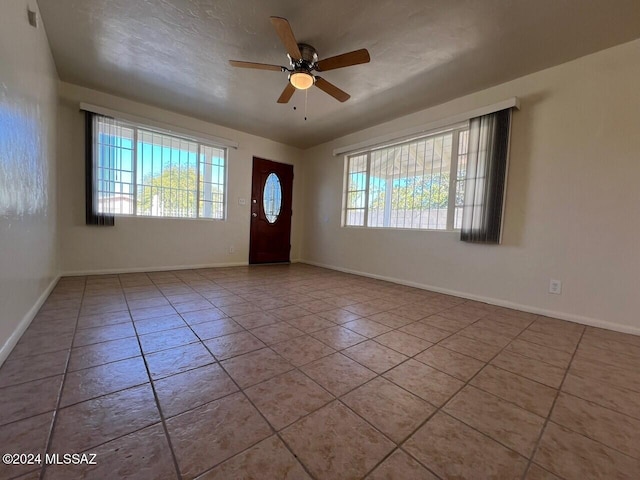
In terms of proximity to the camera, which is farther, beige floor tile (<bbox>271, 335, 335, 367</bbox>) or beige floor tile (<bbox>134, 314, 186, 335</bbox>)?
beige floor tile (<bbox>134, 314, 186, 335</bbox>)

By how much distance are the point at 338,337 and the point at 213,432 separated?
110 cm

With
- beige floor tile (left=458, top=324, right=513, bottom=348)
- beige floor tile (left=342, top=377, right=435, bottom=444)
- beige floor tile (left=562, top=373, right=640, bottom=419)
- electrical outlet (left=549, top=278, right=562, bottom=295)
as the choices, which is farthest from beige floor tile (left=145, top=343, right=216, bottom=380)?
electrical outlet (left=549, top=278, right=562, bottom=295)

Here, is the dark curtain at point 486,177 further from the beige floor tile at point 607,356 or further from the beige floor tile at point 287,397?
the beige floor tile at point 287,397

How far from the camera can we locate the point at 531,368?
1648mm

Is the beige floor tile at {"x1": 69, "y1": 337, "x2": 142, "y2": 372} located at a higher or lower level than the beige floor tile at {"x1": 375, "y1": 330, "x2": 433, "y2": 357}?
lower

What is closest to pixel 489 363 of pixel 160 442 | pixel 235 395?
pixel 235 395

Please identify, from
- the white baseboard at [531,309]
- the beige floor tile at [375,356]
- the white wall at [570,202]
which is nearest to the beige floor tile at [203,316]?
the beige floor tile at [375,356]

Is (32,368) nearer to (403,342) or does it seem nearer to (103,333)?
(103,333)

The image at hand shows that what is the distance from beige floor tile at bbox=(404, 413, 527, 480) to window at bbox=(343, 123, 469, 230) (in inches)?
110

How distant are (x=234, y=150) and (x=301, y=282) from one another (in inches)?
111

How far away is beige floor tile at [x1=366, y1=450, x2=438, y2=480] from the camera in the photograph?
893mm

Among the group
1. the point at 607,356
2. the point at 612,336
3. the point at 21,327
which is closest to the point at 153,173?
the point at 21,327

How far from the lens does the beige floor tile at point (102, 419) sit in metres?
0.98

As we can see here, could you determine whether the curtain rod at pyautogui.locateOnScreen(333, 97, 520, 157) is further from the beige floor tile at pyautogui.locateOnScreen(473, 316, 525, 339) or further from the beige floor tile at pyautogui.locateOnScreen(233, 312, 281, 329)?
the beige floor tile at pyautogui.locateOnScreen(233, 312, 281, 329)
